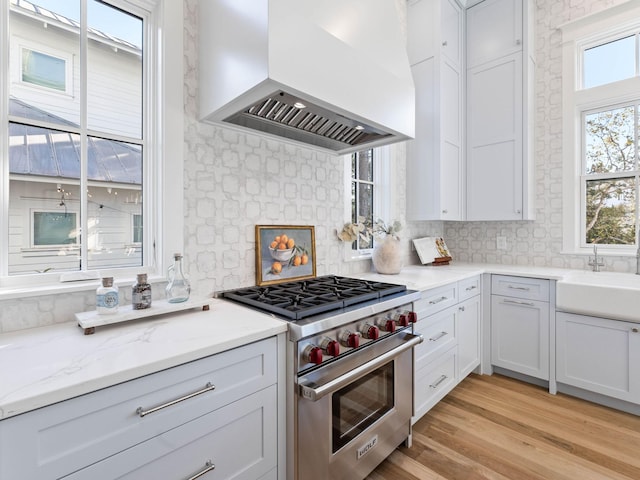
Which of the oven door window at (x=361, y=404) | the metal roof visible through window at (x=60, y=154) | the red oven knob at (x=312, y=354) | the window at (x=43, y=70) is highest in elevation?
the window at (x=43, y=70)

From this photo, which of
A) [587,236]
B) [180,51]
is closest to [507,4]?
[587,236]

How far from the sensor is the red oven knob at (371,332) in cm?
147

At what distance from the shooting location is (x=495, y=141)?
9.78 feet

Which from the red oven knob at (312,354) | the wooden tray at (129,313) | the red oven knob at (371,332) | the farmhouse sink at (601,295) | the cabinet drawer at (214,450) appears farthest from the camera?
the farmhouse sink at (601,295)

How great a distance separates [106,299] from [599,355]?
2.97 meters

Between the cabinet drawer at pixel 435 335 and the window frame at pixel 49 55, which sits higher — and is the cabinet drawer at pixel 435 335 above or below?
below

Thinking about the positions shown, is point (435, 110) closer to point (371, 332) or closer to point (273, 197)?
point (273, 197)

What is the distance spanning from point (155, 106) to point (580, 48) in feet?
11.4

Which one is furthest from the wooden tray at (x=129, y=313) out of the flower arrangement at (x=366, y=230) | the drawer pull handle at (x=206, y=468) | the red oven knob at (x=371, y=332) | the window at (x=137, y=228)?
the flower arrangement at (x=366, y=230)

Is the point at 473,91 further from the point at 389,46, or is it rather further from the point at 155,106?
the point at 155,106

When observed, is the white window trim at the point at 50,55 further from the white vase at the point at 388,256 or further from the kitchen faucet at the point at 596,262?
the kitchen faucet at the point at 596,262

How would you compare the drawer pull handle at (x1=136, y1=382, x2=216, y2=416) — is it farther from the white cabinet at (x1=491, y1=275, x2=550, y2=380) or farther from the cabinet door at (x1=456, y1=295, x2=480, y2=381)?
the white cabinet at (x1=491, y1=275, x2=550, y2=380)

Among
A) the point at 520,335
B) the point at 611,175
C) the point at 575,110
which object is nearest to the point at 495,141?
the point at 575,110

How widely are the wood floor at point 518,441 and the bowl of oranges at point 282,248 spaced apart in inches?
49.3
